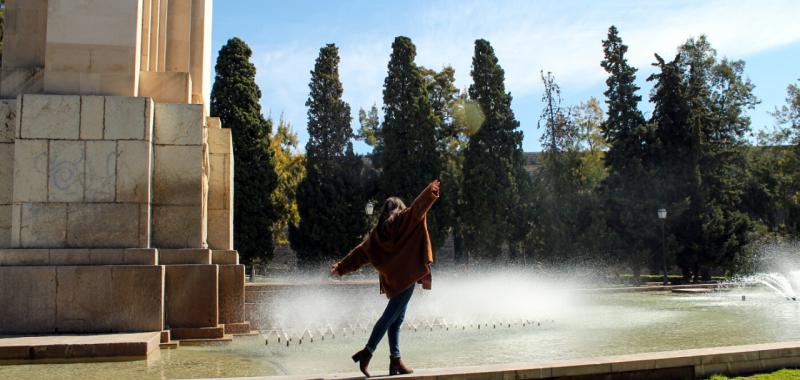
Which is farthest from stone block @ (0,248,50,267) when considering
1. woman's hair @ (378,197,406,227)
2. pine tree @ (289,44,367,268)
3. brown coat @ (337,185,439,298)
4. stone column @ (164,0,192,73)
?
pine tree @ (289,44,367,268)

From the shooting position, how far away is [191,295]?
25.7 ft

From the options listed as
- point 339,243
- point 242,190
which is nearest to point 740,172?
point 339,243

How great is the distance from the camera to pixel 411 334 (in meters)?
8.87

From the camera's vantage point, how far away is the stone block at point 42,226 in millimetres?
7473

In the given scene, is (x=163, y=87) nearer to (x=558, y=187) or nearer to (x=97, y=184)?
(x=97, y=184)

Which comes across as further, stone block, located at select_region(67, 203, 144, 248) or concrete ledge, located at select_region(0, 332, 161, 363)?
stone block, located at select_region(67, 203, 144, 248)

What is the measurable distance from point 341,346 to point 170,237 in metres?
2.41

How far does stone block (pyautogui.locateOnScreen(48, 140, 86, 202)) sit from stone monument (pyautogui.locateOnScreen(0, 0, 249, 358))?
11mm

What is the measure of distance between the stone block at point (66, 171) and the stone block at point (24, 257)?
0.62 m

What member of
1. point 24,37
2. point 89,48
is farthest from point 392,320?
point 24,37

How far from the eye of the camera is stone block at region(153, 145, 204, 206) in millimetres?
8055

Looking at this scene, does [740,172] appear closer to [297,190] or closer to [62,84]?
[297,190]

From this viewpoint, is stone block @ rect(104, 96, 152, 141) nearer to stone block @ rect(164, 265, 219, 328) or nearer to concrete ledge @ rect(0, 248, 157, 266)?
concrete ledge @ rect(0, 248, 157, 266)

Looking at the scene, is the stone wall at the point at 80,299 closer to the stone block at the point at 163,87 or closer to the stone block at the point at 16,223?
the stone block at the point at 16,223
